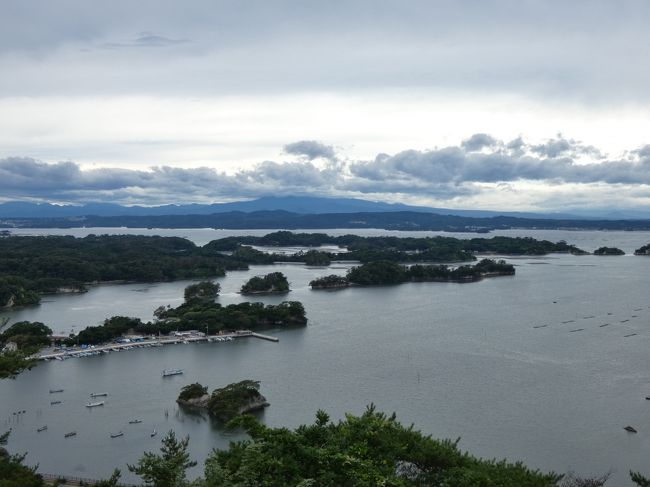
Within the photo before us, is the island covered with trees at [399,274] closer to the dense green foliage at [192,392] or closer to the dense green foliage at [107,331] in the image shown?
the dense green foliage at [107,331]

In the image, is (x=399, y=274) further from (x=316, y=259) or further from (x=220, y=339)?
(x=220, y=339)

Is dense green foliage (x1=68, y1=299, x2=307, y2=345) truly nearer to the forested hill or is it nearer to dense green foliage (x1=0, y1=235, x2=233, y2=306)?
dense green foliage (x1=0, y1=235, x2=233, y2=306)

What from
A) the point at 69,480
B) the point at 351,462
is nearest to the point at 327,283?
the point at 69,480

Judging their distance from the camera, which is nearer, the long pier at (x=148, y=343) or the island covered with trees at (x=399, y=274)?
the long pier at (x=148, y=343)

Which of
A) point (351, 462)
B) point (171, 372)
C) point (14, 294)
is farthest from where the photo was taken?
point (14, 294)

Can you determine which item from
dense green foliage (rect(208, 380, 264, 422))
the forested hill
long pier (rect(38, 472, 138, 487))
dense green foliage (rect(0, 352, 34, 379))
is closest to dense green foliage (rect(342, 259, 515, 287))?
dense green foliage (rect(208, 380, 264, 422))

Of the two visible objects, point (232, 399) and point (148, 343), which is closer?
point (232, 399)

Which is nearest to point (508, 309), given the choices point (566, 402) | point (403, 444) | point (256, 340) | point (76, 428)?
point (256, 340)

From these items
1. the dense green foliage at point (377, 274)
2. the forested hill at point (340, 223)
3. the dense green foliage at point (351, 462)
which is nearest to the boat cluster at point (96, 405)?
the dense green foliage at point (351, 462)
